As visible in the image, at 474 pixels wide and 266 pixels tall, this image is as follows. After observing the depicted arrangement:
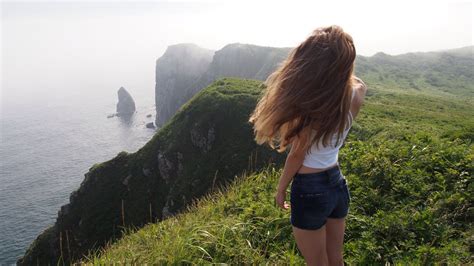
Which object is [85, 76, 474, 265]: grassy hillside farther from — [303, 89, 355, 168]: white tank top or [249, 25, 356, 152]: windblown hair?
[249, 25, 356, 152]: windblown hair

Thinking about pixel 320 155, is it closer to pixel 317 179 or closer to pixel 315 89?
pixel 317 179

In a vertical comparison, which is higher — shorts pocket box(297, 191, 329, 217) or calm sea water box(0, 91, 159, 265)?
shorts pocket box(297, 191, 329, 217)

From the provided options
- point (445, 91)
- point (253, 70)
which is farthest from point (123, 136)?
point (445, 91)

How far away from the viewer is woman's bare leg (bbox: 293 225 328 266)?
4.11 meters

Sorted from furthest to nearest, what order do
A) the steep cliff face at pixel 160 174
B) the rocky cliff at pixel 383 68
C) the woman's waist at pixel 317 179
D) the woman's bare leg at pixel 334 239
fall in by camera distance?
the rocky cliff at pixel 383 68 → the steep cliff face at pixel 160 174 → the woman's bare leg at pixel 334 239 → the woman's waist at pixel 317 179

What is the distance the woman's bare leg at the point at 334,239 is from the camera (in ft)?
14.7

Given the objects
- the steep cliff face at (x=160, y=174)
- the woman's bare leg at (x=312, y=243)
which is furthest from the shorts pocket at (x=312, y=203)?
the steep cliff face at (x=160, y=174)

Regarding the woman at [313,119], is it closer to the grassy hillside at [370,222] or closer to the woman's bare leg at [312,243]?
the woman's bare leg at [312,243]

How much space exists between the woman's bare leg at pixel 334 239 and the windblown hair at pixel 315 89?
3.88 ft

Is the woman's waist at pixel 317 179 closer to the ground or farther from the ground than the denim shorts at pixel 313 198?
farther from the ground

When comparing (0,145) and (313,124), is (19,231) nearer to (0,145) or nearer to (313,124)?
(313,124)

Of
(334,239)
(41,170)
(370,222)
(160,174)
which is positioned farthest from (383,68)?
(334,239)

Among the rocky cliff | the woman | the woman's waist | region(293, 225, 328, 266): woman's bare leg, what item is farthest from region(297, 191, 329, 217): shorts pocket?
the rocky cliff

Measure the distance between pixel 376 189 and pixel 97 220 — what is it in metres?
54.1
